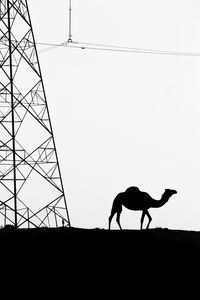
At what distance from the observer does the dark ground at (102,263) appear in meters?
12.9

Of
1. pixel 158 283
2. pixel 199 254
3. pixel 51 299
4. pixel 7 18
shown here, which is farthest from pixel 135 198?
pixel 7 18

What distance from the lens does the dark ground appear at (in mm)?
12906

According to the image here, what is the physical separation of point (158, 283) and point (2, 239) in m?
5.66

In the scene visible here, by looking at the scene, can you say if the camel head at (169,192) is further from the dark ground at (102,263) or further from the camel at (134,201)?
the dark ground at (102,263)

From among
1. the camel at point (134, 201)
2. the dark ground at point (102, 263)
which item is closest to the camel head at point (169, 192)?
the camel at point (134, 201)

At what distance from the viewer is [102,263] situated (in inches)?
562

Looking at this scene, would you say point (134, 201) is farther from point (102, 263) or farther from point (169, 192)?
point (102, 263)

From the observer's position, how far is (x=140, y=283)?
518 inches

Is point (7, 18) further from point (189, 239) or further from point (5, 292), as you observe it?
point (5, 292)

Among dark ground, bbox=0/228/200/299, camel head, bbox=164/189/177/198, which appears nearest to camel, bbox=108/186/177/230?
camel head, bbox=164/189/177/198

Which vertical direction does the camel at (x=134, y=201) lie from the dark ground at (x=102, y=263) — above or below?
above

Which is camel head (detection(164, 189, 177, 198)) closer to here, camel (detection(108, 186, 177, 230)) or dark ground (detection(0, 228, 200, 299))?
camel (detection(108, 186, 177, 230))

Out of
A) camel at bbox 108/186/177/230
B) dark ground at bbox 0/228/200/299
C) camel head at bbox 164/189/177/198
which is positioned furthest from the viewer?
camel head at bbox 164/189/177/198

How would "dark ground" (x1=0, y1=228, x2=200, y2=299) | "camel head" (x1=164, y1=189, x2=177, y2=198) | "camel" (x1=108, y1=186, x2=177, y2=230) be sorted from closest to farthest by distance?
"dark ground" (x1=0, y1=228, x2=200, y2=299)
"camel" (x1=108, y1=186, x2=177, y2=230)
"camel head" (x1=164, y1=189, x2=177, y2=198)
